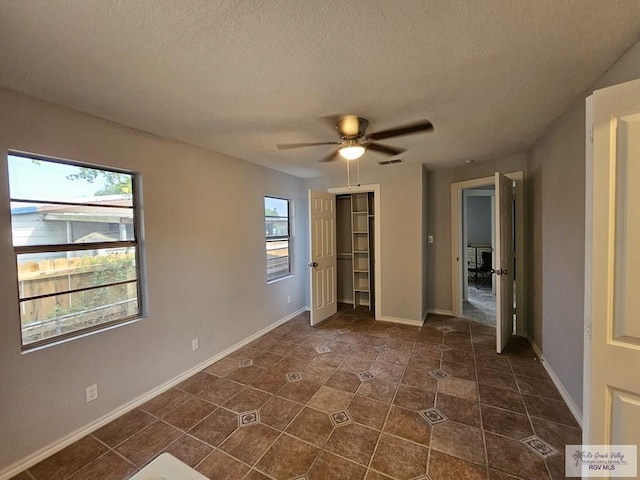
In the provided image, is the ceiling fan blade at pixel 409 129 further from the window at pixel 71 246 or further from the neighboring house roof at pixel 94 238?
the neighboring house roof at pixel 94 238

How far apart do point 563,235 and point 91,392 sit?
396cm

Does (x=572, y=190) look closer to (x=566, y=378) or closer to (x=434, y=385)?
(x=566, y=378)

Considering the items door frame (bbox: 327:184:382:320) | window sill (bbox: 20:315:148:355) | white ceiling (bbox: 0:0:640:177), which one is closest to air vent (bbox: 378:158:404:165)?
Answer: door frame (bbox: 327:184:382:320)

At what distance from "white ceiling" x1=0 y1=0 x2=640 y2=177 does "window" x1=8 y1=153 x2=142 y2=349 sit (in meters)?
0.54

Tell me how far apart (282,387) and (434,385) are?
1413 mm

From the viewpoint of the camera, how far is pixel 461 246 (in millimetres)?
4363

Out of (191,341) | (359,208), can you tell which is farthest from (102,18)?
(359,208)

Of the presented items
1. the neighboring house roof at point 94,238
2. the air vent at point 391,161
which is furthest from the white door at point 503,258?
the neighboring house roof at point 94,238

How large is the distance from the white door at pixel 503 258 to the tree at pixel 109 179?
3719mm

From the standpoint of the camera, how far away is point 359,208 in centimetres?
517

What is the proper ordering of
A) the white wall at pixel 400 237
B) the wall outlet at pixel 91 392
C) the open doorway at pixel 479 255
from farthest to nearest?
the open doorway at pixel 479 255
the white wall at pixel 400 237
the wall outlet at pixel 91 392

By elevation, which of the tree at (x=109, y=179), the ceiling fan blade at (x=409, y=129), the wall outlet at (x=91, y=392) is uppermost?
the ceiling fan blade at (x=409, y=129)

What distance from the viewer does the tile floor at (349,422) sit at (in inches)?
65.7

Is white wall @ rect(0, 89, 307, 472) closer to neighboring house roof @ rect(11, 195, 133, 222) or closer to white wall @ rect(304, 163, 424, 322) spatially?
neighboring house roof @ rect(11, 195, 133, 222)
